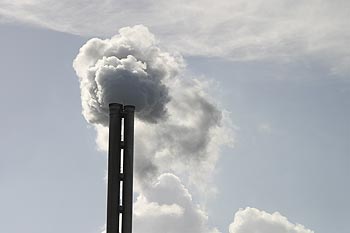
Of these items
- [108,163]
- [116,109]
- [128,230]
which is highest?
[116,109]

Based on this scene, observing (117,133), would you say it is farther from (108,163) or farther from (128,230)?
(128,230)

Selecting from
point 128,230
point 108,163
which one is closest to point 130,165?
point 108,163

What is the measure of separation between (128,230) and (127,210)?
1.79 m

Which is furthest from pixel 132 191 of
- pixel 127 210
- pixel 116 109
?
pixel 116 109

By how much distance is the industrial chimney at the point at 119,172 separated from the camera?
58.6 metres

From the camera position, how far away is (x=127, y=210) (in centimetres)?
5919

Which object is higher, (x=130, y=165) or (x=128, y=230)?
(x=130, y=165)

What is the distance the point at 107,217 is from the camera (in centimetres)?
5881

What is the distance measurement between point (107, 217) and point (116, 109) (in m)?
10.1

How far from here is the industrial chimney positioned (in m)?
58.6

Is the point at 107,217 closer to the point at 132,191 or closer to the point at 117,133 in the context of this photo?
the point at 132,191

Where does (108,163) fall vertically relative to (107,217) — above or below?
above

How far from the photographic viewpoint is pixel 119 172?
59.4m

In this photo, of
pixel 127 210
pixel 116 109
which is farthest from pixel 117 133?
pixel 127 210
